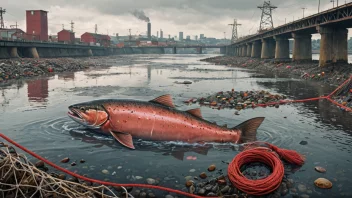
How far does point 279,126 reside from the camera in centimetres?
1085

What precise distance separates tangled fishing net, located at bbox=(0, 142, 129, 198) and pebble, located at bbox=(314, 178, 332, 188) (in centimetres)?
401

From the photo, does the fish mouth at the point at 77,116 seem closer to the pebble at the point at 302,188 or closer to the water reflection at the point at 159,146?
the water reflection at the point at 159,146

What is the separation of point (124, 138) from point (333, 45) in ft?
119

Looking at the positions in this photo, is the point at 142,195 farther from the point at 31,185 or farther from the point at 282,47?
the point at 282,47

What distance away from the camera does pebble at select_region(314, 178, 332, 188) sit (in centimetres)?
604

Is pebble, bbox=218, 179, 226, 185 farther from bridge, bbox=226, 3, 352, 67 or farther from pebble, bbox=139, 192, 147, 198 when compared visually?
bridge, bbox=226, 3, 352, 67

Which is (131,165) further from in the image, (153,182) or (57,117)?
(57,117)

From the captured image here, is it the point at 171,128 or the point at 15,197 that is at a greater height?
the point at 171,128

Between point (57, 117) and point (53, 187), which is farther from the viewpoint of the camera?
point (57, 117)

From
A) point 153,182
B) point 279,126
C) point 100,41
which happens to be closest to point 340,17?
point 279,126

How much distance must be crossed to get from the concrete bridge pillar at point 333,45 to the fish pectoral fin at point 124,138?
3296cm

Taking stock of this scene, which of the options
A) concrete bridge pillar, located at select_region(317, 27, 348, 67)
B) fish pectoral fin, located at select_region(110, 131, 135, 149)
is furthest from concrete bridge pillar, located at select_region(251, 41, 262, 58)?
fish pectoral fin, located at select_region(110, 131, 135, 149)

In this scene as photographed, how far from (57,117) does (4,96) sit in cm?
801

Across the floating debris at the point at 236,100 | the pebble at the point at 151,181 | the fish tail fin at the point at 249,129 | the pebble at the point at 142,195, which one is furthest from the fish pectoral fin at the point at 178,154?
the floating debris at the point at 236,100
